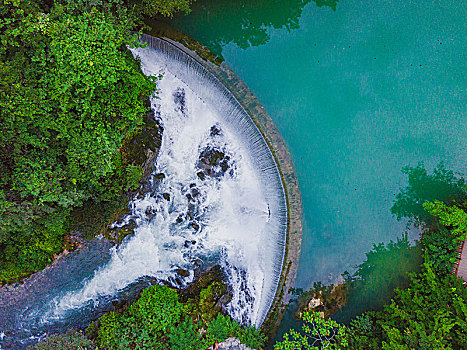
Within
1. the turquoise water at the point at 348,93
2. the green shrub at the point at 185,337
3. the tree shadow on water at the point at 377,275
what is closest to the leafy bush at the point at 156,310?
the green shrub at the point at 185,337

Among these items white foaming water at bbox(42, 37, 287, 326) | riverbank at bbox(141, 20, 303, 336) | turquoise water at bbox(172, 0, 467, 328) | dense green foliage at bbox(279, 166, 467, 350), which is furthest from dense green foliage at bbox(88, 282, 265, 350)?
turquoise water at bbox(172, 0, 467, 328)

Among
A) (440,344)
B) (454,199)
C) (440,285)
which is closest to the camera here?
(440,344)

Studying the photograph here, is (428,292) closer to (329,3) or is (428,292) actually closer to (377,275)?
(377,275)

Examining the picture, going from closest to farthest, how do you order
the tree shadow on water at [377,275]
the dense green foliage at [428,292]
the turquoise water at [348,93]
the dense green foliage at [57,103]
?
the dense green foliage at [57,103], the dense green foliage at [428,292], the turquoise water at [348,93], the tree shadow on water at [377,275]

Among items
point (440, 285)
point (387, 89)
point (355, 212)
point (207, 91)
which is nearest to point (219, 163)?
point (207, 91)

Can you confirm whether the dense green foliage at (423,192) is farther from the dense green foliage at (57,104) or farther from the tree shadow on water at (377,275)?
the dense green foliage at (57,104)

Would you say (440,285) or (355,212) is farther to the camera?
(355,212)

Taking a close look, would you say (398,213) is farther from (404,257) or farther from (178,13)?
(178,13)
